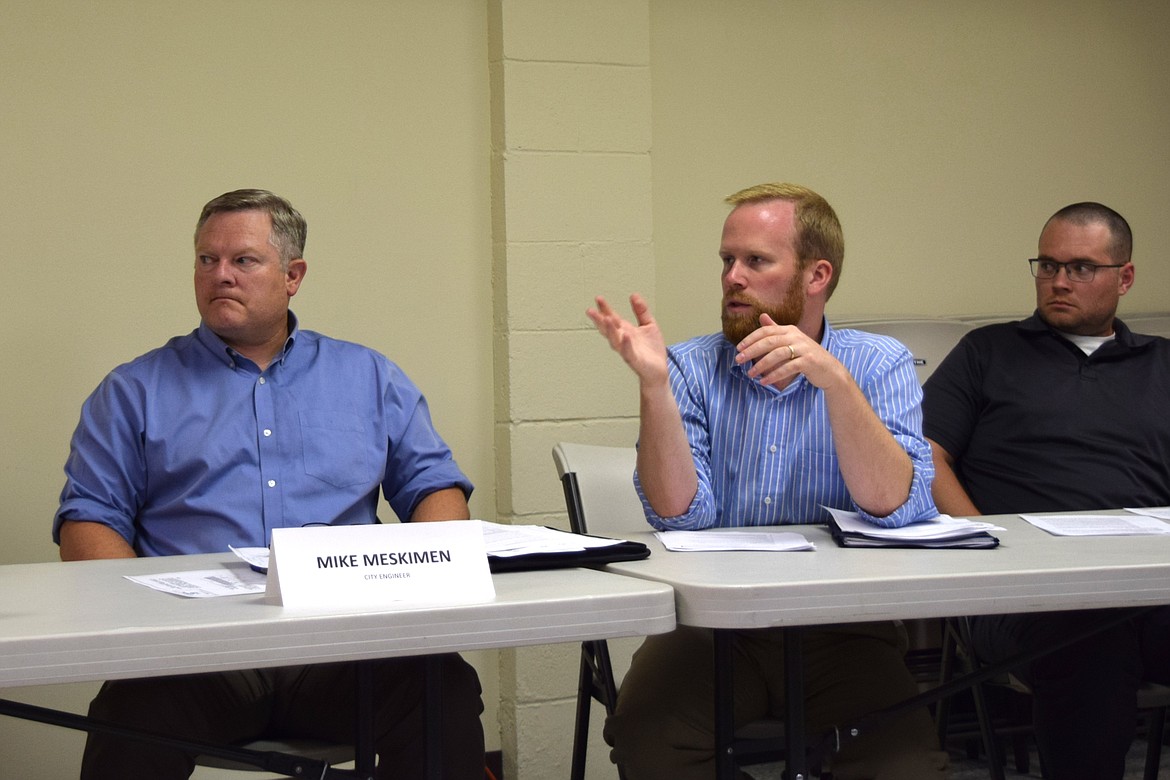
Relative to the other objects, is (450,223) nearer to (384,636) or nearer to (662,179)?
(662,179)

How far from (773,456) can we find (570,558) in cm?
67

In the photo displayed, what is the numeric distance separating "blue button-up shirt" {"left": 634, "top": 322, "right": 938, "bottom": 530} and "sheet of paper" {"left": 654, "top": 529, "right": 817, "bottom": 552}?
6.6 inches

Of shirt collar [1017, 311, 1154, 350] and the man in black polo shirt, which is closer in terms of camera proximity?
the man in black polo shirt

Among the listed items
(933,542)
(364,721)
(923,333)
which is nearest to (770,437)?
(933,542)

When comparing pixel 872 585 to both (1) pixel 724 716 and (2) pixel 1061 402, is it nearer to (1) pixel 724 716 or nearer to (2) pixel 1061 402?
(1) pixel 724 716

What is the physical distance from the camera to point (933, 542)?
1.67 metres

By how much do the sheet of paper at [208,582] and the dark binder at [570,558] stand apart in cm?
28

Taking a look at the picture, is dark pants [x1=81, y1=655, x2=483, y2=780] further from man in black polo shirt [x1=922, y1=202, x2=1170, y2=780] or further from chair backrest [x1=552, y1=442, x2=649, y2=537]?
man in black polo shirt [x1=922, y1=202, x2=1170, y2=780]

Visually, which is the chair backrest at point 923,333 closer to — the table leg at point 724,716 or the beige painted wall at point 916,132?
the beige painted wall at point 916,132

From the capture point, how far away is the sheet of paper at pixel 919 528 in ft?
5.50

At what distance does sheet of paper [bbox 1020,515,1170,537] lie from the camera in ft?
5.90

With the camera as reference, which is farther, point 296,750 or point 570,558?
point 296,750

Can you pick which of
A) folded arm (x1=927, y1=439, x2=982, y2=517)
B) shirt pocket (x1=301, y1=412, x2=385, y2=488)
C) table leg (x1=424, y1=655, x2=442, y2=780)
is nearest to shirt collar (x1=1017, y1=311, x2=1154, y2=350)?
folded arm (x1=927, y1=439, x2=982, y2=517)

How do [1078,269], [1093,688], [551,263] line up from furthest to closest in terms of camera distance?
[551,263]
[1078,269]
[1093,688]
